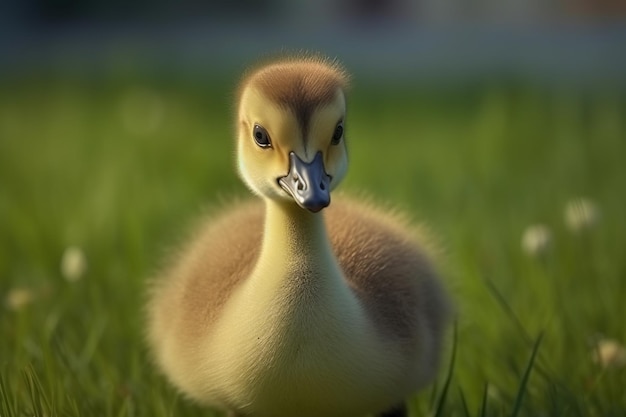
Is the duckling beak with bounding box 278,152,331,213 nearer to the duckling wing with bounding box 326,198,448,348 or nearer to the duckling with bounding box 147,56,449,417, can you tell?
the duckling with bounding box 147,56,449,417

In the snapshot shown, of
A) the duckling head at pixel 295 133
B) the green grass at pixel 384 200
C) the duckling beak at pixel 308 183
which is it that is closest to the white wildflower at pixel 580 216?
the green grass at pixel 384 200

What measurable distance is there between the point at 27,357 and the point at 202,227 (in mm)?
513

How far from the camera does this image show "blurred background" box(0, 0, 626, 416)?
→ 2705 millimetres

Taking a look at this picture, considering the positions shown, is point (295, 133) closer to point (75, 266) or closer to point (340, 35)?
point (75, 266)

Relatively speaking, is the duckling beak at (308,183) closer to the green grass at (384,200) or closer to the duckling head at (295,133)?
the duckling head at (295,133)

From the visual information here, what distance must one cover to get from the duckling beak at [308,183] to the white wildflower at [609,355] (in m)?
0.85

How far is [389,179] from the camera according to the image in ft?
16.1

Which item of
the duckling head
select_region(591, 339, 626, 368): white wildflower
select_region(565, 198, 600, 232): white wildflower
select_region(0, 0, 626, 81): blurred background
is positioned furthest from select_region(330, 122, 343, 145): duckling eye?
select_region(0, 0, 626, 81): blurred background

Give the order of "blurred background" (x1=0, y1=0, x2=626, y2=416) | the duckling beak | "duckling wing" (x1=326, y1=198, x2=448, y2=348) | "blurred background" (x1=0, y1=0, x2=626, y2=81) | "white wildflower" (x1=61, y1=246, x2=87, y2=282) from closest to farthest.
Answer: the duckling beak → "duckling wing" (x1=326, y1=198, x2=448, y2=348) → "blurred background" (x1=0, y1=0, x2=626, y2=416) → "white wildflower" (x1=61, y1=246, x2=87, y2=282) → "blurred background" (x1=0, y1=0, x2=626, y2=81)

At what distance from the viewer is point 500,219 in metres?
4.14

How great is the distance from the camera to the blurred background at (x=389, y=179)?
2.71m

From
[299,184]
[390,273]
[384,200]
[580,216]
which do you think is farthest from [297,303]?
[384,200]

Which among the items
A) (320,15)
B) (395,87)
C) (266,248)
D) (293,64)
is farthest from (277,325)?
(320,15)

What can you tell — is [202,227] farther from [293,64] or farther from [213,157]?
[213,157]
